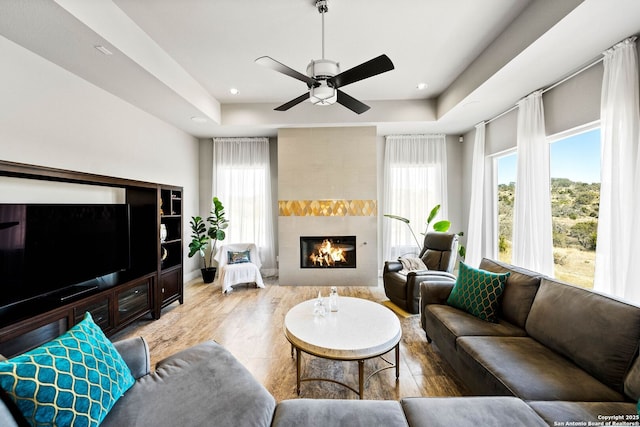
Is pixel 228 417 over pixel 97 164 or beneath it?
beneath

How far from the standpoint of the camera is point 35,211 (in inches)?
81.2

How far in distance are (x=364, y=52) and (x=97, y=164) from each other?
321cm

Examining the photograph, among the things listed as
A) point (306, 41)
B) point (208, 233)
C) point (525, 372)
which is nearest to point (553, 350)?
point (525, 372)

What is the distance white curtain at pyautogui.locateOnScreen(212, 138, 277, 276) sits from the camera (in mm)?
4980

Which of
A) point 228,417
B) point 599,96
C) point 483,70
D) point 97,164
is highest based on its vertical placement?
point 483,70

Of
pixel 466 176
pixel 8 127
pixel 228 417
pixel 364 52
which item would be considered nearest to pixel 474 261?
pixel 466 176

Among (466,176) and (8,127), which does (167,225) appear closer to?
(8,127)

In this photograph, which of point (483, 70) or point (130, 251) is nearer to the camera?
point (483, 70)

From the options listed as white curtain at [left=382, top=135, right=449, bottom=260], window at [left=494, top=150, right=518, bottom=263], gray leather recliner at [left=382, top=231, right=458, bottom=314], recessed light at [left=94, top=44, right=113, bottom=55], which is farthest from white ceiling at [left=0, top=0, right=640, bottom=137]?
gray leather recliner at [left=382, top=231, right=458, bottom=314]

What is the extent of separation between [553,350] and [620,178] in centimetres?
156

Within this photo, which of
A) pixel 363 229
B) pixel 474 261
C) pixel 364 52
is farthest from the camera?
pixel 363 229

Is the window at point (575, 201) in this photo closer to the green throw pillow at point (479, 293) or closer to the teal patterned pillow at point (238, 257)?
the green throw pillow at point (479, 293)

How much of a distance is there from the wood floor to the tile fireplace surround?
1.42 feet

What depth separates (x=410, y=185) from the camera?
16.1 feet
